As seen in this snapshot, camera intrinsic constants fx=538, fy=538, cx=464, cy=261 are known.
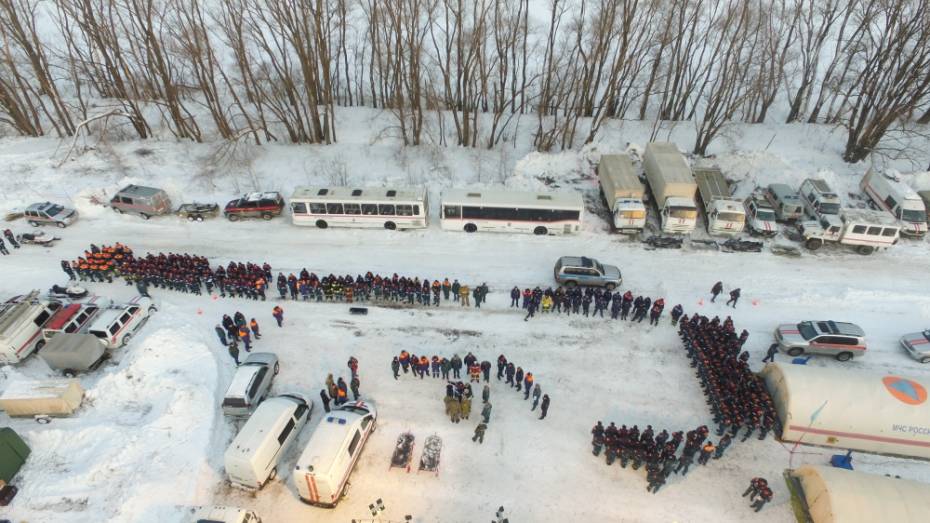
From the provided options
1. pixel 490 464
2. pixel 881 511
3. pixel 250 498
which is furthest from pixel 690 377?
pixel 250 498

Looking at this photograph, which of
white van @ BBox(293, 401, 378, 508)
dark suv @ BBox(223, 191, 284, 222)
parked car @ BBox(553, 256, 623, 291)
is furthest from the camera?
dark suv @ BBox(223, 191, 284, 222)

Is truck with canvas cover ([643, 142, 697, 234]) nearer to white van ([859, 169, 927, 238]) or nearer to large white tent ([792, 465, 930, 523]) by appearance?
white van ([859, 169, 927, 238])

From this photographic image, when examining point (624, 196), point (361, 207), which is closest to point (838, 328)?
point (624, 196)

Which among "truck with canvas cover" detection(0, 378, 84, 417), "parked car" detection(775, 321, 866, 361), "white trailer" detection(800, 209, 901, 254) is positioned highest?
"white trailer" detection(800, 209, 901, 254)

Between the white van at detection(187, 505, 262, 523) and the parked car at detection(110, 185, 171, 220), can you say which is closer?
the white van at detection(187, 505, 262, 523)

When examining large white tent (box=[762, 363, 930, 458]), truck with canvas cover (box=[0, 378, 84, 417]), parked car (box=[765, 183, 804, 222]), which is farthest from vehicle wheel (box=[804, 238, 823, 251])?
truck with canvas cover (box=[0, 378, 84, 417])

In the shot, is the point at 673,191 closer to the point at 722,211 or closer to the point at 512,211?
the point at 722,211

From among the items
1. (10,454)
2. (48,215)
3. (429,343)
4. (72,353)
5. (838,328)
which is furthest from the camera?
(48,215)
